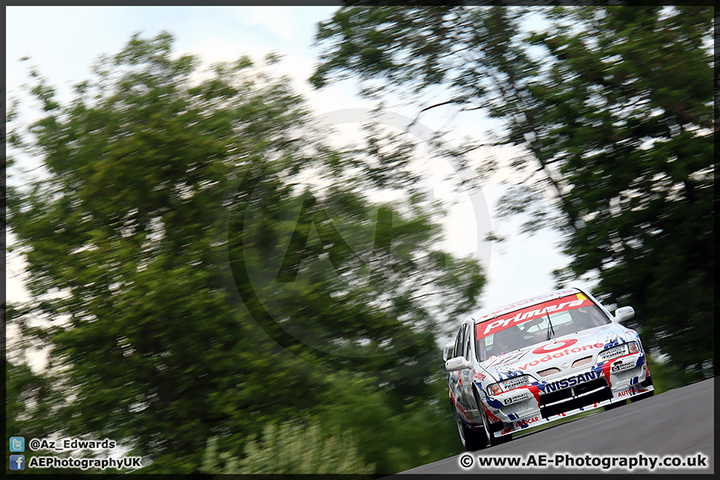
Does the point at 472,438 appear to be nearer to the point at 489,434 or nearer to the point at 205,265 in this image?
the point at 489,434

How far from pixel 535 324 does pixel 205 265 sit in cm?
1015

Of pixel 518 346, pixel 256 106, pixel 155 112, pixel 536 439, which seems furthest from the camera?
pixel 256 106

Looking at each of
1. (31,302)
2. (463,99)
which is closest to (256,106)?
(463,99)

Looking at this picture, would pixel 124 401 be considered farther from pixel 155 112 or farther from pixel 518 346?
pixel 518 346

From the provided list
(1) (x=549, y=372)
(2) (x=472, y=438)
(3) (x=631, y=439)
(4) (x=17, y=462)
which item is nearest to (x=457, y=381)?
(2) (x=472, y=438)

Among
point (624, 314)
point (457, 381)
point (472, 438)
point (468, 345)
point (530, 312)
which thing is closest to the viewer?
point (624, 314)

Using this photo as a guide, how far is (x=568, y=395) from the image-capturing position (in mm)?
7504

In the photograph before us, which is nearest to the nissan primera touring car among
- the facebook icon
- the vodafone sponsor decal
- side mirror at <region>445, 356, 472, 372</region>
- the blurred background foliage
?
side mirror at <region>445, 356, 472, 372</region>

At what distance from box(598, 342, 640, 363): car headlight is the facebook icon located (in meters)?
14.8

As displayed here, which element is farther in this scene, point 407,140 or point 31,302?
point 407,140

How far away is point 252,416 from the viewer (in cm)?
1549

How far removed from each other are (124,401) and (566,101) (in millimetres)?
12979

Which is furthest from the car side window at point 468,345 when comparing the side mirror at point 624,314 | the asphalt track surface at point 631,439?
the asphalt track surface at point 631,439

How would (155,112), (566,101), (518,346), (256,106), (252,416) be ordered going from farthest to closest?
(256,106) < (155,112) < (566,101) < (252,416) < (518,346)
